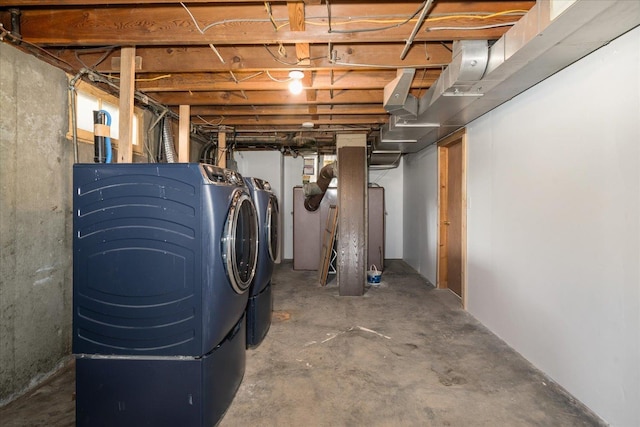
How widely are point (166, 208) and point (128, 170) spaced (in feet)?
0.87

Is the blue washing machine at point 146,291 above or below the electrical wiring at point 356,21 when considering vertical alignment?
below

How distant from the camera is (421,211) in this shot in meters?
5.16

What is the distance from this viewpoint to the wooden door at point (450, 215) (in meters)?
3.96

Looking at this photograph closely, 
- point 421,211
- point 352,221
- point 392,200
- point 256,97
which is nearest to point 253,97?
point 256,97

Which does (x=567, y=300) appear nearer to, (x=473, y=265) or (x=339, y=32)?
(x=473, y=265)

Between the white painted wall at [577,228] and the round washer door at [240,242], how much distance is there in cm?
197

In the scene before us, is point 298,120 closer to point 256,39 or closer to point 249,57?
point 249,57

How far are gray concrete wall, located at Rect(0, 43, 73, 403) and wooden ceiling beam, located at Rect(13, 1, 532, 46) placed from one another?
29cm

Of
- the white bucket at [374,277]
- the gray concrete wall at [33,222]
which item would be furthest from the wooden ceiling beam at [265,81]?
the white bucket at [374,277]

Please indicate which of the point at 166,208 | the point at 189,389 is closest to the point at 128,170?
the point at 166,208

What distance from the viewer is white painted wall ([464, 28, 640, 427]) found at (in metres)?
1.59

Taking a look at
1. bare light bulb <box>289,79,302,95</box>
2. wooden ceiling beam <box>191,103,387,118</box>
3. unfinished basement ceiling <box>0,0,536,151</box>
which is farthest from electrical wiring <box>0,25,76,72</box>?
bare light bulb <box>289,79,302,95</box>

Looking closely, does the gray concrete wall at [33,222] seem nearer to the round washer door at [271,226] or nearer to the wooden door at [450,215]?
the round washer door at [271,226]

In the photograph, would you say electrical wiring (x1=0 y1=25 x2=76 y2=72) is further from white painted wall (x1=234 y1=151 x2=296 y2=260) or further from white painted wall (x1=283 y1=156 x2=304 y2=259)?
white painted wall (x1=283 y1=156 x2=304 y2=259)
